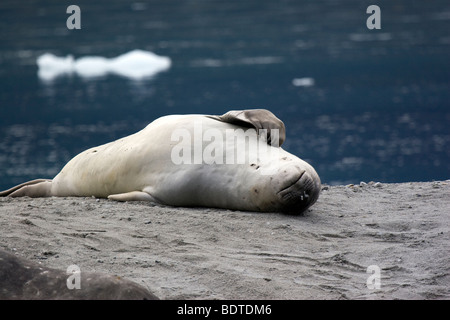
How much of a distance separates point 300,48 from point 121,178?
49.7ft

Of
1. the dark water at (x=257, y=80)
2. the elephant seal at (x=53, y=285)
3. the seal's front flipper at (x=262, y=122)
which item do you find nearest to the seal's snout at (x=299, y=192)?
the seal's front flipper at (x=262, y=122)

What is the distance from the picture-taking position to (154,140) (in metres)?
5.07

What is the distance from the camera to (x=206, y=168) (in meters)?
4.75

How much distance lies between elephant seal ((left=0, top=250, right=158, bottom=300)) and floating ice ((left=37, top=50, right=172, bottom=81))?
47.8 feet

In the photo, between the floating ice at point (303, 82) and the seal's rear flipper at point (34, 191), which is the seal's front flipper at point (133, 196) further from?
the floating ice at point (303, 82)

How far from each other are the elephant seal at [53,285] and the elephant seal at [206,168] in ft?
6.58

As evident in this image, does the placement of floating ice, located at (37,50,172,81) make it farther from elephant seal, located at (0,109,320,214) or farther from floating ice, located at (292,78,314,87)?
elephant seal, located at (0,109,320,214)

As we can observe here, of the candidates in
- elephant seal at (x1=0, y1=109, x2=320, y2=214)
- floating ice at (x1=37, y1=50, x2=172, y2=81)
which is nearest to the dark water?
floating ice at (x1=37, y1=50, x2=172, y2=81)

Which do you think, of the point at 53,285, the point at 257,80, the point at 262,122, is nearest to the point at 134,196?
the point at 262,122

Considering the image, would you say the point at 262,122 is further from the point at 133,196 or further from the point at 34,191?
the point at 34,191

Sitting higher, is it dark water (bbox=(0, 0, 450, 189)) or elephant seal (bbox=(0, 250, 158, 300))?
elephant seal (bbox=(0, 250, 158, 300))

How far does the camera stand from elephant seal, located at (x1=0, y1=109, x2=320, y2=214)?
14.8 ft

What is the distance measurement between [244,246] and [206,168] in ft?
3.25

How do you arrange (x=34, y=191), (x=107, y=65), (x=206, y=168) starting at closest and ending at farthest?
(x=206, y=168), (x=34, y=191), (x=107, y=65)
